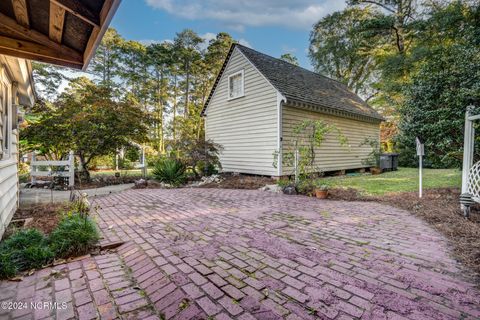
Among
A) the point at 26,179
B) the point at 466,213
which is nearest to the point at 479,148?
the point at 466,213

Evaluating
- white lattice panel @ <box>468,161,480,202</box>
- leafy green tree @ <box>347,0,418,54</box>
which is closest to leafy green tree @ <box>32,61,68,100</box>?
leafy green tree @ <box>347,0,418,54</box>

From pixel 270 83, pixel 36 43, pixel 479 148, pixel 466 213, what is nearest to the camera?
pixel 36 43

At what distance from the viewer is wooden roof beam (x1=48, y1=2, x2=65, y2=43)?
79.9 inches

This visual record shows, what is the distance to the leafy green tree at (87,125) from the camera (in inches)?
314

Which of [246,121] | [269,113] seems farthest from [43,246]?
[246,121]

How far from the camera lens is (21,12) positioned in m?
2.12

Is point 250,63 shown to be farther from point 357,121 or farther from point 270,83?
point 357,121

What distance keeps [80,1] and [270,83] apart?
7.64 meters

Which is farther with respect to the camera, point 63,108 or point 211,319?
point 63,108

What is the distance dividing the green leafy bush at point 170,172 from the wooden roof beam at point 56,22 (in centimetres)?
655

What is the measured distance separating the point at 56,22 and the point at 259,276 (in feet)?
10.2

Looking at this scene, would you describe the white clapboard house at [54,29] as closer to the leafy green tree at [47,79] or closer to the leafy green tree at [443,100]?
the leafy green tree at [443,100]

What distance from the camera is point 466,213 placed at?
4.04m

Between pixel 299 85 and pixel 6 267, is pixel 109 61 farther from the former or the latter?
pixel 6 267
